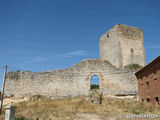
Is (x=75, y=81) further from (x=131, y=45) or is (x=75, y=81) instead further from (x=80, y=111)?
(x=131, y=45)

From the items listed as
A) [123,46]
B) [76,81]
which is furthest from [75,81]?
[123,46]

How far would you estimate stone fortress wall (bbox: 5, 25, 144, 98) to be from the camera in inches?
766

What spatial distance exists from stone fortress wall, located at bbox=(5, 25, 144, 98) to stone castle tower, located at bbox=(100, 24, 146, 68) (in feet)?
11.7

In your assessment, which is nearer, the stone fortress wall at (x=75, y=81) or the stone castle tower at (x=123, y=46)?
the stone fortress wall at (x=75, y=81)

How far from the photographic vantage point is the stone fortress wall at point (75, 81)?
19453mm

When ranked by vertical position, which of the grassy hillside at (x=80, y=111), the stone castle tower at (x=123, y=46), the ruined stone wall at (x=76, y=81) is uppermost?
the stone castle tower at (x=123, y=46)

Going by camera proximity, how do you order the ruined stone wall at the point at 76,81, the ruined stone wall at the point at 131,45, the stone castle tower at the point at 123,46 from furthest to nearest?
the ruined stone wall at the point at 131,45, the stone castle tower at the point at 123,46, the ruined stone wall at the point at 76,81

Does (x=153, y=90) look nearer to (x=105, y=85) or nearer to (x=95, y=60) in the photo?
(x=105, y=85)

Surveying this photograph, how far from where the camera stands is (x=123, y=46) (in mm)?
23672

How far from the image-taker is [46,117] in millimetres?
11180

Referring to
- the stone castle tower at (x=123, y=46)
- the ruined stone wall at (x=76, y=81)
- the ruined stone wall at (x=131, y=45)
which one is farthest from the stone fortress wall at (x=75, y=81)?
the ruined stone wall at (x=131, y=45)

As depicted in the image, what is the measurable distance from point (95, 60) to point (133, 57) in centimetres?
677

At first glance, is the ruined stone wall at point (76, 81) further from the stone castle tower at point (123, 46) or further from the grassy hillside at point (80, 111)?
the stone castle tower at point (123, 46)

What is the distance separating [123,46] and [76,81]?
8.69 m
